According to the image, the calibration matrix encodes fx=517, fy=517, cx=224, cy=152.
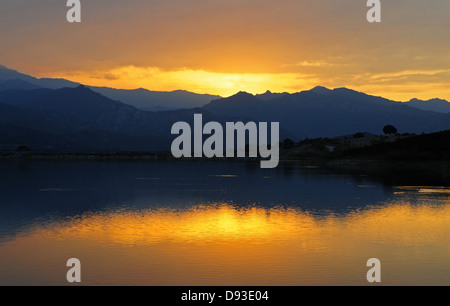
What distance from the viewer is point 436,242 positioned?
38.1 metres

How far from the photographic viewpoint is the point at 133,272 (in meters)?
28.8

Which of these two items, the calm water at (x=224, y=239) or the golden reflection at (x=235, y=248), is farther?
the calm water at (x=224, y=239)

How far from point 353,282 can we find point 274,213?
26.5 meters

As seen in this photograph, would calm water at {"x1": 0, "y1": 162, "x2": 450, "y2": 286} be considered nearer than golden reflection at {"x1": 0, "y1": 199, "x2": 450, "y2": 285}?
No

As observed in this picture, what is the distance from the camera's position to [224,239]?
1533 inches

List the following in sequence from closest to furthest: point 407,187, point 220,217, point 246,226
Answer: point 246,226
point 220,217
point 407,187

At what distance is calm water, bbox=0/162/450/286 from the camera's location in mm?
28422

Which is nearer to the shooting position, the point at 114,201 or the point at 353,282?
the point at 353,282

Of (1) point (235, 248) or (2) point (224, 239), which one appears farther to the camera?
(2) point (224, 239)

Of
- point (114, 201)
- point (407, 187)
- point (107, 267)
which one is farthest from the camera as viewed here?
point (407, 187)

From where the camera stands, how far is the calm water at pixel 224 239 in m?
28.4

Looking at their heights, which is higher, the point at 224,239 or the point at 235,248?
the point at 224,239
